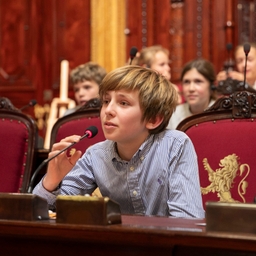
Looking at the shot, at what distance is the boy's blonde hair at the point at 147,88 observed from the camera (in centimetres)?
166

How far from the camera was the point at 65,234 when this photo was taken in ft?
3.41

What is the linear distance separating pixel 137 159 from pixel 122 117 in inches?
5.4

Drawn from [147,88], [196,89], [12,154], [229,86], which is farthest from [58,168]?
[196,89]

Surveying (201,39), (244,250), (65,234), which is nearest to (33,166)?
(65,234)

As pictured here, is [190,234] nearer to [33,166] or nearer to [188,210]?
[188,210]

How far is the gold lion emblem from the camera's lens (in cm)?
190

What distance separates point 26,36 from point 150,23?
51.0 inches

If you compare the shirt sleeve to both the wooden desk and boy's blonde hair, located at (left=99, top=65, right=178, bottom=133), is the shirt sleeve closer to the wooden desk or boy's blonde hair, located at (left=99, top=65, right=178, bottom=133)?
boy's blonde hair, located at (left=99, top=65, right=178, bottom=133)

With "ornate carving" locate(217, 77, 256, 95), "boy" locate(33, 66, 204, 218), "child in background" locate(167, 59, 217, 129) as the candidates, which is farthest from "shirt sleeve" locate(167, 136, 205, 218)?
"child in background" locate(167, 59, 217, 129)

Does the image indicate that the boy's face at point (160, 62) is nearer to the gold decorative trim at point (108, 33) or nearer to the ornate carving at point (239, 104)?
the gold decorative trim at point (108, 33)

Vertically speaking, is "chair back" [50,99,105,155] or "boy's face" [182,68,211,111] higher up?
"boy's face" [182,68,211,111]

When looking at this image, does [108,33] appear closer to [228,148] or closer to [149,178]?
[228,148]

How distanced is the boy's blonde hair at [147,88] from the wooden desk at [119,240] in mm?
589

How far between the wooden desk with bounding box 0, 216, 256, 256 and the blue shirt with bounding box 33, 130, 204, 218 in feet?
1.40
